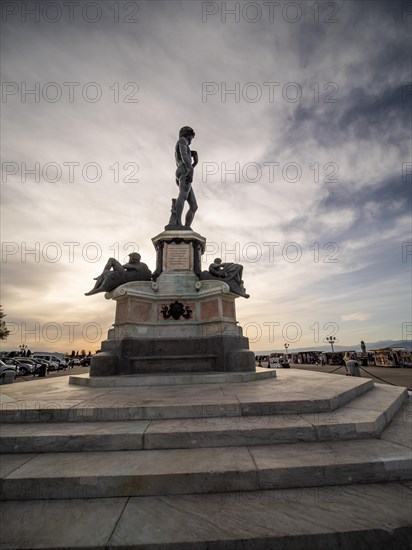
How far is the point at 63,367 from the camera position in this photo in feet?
125

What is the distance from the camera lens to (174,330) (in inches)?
311

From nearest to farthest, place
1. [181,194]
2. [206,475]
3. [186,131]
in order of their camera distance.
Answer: [206,475] < [181,194] < [186,131]

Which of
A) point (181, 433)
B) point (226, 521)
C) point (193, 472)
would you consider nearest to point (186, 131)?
point (181, 433)

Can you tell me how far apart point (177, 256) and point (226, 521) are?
7716 millimetres

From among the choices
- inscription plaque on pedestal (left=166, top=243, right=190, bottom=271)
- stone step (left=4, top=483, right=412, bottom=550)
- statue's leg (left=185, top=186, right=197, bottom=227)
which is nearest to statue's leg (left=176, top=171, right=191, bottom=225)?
statue's leg (left=185, top=186, right=197, bottom=227)

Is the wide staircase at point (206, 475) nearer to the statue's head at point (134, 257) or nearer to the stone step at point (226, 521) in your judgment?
the stone step at point (226, 521)

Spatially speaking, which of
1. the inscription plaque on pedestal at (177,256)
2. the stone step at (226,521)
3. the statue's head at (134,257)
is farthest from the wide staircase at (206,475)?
the inscription plaque on pedestal at (177,256)

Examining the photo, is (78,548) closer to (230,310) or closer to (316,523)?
(316,523)

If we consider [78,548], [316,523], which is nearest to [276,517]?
[316,523]

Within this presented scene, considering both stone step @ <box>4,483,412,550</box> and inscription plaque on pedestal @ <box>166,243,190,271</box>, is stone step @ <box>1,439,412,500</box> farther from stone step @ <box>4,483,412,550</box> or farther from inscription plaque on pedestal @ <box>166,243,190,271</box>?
inscription plaque on pedestal @ <box>166,243,190,271</box>

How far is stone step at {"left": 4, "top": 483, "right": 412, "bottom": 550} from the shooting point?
1.87 meters

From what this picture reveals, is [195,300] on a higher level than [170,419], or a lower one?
higher

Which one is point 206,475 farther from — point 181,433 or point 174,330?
point 174,330

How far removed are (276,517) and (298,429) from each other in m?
1.19
